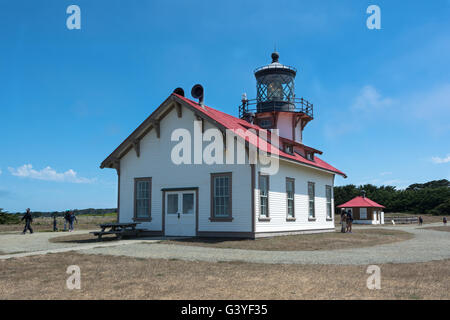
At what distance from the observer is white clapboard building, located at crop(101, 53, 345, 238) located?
18625mm

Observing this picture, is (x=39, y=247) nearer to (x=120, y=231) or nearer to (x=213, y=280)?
(x=120, y=231)

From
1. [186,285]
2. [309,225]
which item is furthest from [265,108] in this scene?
[186,285]

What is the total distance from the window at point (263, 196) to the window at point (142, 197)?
5.97 m

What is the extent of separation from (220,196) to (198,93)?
20.1 feet

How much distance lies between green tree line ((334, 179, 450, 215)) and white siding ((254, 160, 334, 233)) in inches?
1778

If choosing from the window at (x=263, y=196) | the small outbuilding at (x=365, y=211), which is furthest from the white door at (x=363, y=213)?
the window at (x=263, y=196)

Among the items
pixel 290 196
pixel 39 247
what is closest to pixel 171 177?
pixel 290 196

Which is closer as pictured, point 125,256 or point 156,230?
point 125,256

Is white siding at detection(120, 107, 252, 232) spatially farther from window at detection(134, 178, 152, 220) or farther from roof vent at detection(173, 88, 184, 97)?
roof vent at detection(173, 88, 184, 97)

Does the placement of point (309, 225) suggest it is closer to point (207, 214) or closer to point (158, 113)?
point (207, 214)

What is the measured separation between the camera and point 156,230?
2084 centimetres

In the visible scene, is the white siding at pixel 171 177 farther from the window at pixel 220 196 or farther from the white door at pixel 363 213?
the white door at pixel 363 213

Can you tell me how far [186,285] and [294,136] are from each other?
77.6 feet

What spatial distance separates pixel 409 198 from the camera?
7025 cm
